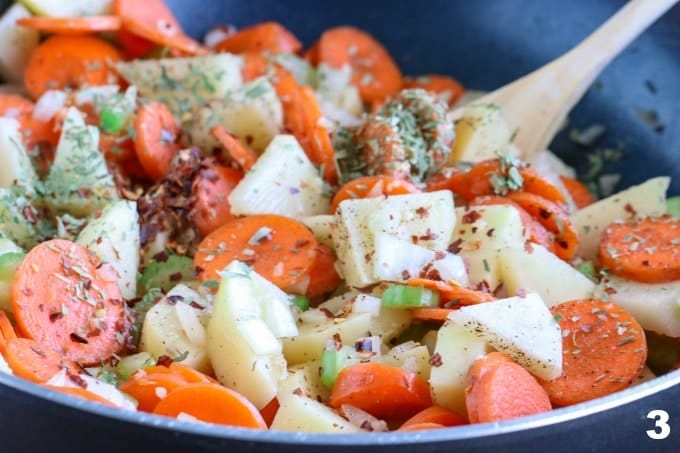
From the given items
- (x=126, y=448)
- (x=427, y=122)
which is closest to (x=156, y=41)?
(x=427, y=122)

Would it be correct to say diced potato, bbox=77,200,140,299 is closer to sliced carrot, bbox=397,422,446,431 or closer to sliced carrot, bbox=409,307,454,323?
sliced carrot, bbox=409,307,454,323

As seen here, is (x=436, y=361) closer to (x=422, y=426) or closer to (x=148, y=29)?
(x=422, y=426)

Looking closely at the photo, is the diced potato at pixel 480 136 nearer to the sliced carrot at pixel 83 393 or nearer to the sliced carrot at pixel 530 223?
the sliced carrot at pixel 530 223

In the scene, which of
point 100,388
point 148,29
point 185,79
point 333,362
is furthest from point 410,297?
point 148,29

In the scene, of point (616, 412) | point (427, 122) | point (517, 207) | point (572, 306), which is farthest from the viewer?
point (427, 122)

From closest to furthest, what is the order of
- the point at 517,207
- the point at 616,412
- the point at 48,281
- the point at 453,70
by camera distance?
the point at 616,412, the point at 48,281, the point at 517,207, the point at 453,70

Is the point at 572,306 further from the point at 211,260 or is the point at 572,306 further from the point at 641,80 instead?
the point at 641,80
